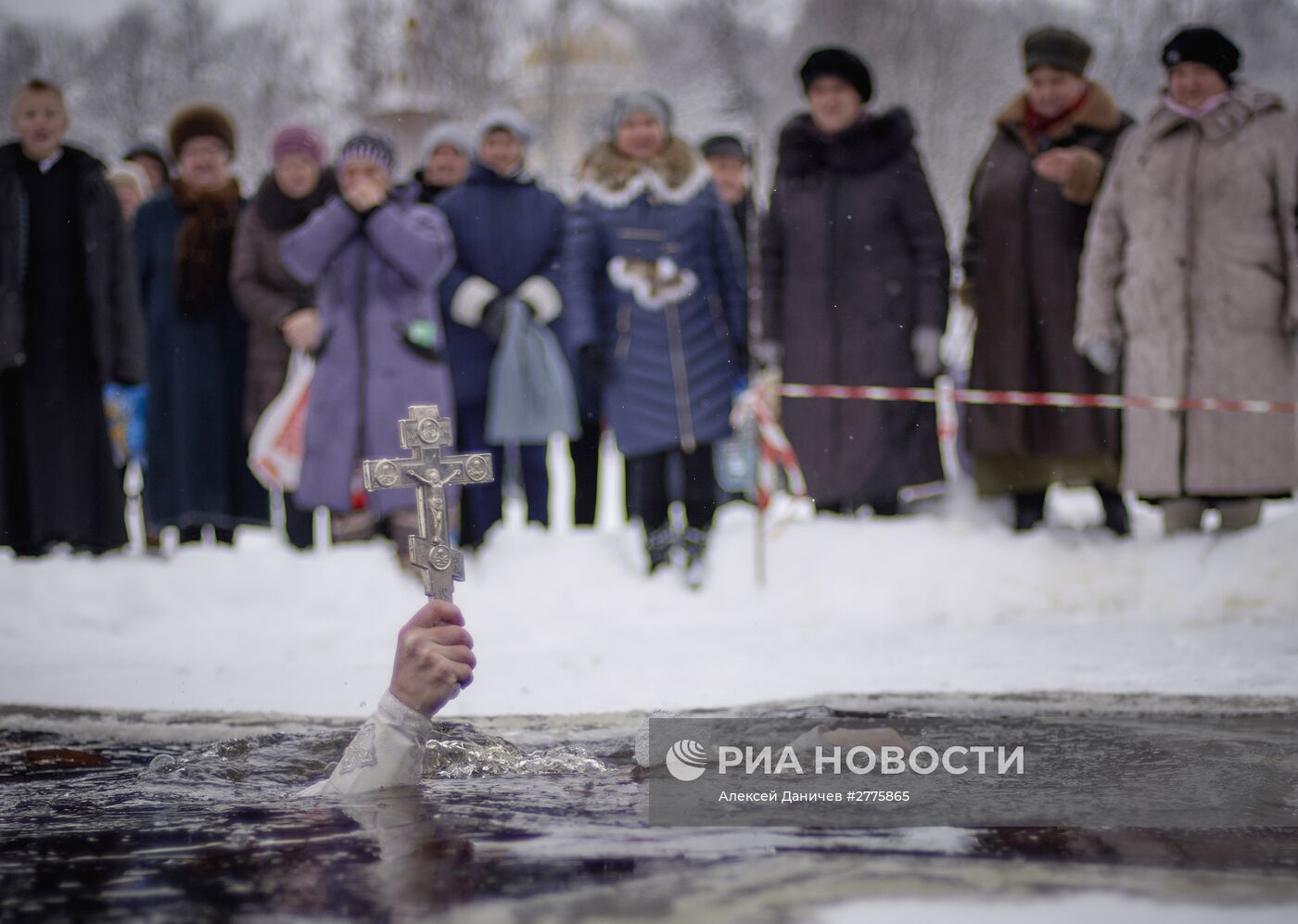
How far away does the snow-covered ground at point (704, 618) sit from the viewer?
220 inches

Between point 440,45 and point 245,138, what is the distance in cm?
1023

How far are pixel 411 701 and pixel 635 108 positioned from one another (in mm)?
4752

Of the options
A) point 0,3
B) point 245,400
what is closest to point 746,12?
point 0,3

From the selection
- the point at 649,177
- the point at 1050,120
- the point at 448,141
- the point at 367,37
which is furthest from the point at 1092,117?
the point at 367,37

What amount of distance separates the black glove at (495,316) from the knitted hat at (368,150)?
86cm

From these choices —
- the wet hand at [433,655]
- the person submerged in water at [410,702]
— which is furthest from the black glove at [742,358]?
the wet hand at [433,655]

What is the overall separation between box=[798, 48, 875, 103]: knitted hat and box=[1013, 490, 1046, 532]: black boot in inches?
82.7

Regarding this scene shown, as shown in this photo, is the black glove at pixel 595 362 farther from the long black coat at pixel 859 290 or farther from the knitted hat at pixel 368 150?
the knitted hat at pixel 368 150

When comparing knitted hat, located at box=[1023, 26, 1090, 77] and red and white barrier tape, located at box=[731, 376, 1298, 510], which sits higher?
→ knitted hat, located at box=[1023, 26, 1090, 77]

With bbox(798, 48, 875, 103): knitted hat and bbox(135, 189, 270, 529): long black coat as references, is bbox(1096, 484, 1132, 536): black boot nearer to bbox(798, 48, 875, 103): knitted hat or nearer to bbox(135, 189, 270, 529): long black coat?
bbox(798, 48, 875, 103): knitted hat

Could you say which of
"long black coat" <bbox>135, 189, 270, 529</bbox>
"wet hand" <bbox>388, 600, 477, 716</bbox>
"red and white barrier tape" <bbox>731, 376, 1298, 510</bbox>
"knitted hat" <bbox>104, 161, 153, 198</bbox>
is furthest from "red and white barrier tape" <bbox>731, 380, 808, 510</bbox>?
"wet hand" <bbox>388, 600, 477, 716</bbox>

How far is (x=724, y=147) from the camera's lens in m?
9.22

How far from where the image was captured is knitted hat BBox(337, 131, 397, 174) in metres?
7.32

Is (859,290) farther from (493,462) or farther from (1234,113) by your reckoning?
(493,462)
